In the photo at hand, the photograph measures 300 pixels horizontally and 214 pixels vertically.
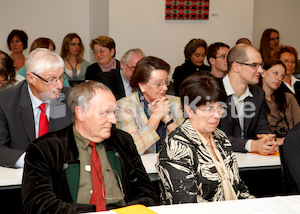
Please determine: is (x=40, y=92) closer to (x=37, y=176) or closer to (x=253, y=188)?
(x=37, y=176)

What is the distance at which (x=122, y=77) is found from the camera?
5.12m

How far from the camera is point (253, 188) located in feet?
11.3

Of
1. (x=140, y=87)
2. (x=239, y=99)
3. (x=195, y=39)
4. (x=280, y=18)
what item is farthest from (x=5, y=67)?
(x=280, y=18)

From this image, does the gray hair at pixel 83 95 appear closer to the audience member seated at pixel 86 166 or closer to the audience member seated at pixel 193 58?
the audience member seated at pixel 86 166

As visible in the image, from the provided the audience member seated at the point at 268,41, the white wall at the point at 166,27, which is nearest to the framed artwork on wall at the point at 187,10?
the white wall at the point at 166,27

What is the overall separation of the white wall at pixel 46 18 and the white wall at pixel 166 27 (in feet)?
5.07

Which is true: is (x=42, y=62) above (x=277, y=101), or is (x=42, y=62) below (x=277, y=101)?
above

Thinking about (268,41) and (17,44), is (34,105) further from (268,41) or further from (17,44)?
(268,41)

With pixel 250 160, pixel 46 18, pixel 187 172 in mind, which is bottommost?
pixel 250 160

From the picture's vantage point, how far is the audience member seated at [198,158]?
2.62 m

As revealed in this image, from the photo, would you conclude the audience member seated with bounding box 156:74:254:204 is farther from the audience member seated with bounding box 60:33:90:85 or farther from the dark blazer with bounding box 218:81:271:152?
the audience member seated with bounding box 60:33:90:85

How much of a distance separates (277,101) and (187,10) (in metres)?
3.02

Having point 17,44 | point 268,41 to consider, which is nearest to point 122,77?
point 17,44

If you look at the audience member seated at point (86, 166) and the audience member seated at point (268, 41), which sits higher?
the audience member seated at point (268, 41)
